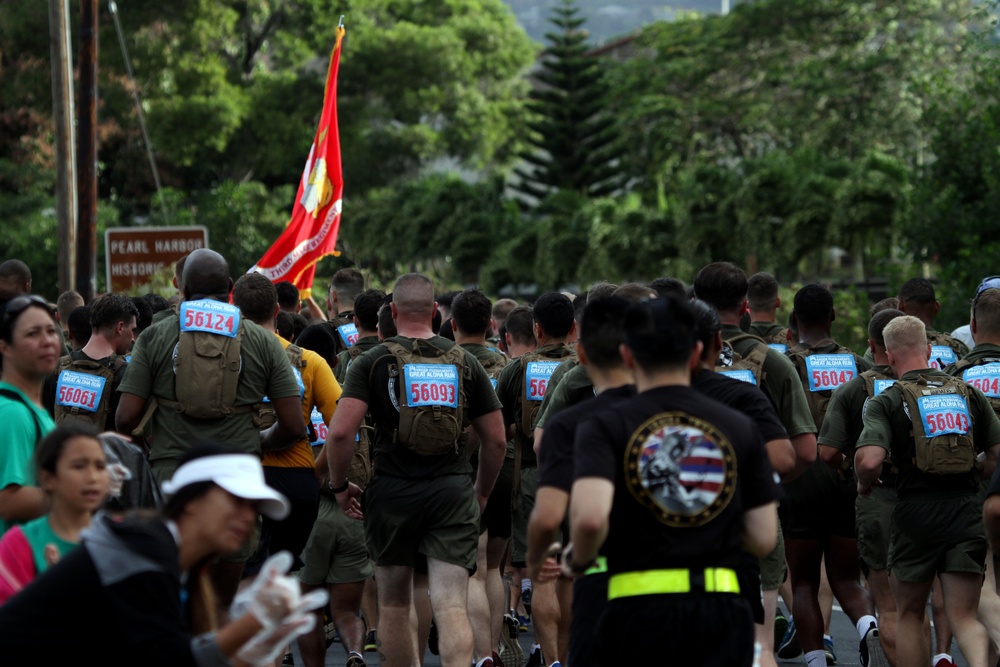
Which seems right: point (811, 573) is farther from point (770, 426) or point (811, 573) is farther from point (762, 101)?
point (762, 101)

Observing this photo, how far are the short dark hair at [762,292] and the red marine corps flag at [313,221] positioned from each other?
15.7ft

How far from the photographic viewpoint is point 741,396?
578 cm

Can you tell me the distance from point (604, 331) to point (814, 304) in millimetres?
3690

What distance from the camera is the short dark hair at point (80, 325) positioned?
30.6 ft

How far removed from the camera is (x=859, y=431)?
8.34 metres

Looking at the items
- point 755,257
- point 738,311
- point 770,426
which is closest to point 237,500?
point 770,426

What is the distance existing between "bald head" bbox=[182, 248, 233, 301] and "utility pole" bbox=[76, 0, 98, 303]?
39.0 feet

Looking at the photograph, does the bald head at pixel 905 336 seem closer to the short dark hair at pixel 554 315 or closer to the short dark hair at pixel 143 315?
the short dark hair at pixel 554 315

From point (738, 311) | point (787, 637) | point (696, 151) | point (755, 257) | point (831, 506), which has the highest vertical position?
point (696, 151)

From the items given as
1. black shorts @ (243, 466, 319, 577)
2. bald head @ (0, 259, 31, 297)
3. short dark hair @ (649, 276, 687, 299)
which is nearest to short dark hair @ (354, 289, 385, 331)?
black shorts @ (243, 466, 319, 577)

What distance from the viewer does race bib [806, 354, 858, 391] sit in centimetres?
895

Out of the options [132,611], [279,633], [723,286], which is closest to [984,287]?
[723,286]

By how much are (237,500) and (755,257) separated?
32.8 m

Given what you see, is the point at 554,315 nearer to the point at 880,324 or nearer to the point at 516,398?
the point at 516,398
